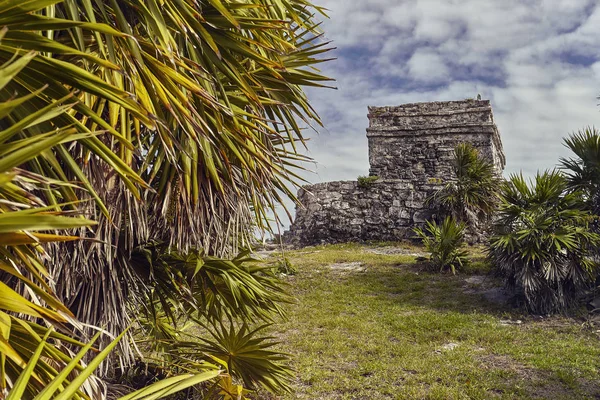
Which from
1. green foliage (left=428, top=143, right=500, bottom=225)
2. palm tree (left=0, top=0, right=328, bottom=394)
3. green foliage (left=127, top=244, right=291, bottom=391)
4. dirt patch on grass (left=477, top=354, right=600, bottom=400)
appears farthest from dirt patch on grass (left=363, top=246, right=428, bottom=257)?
palm tree (left=0, top=0, right=328, bottom=394)

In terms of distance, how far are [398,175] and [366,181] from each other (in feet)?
4.91

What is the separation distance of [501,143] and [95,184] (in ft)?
58.6

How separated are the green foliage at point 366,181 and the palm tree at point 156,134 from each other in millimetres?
A: 11730

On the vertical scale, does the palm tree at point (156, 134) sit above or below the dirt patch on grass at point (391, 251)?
above

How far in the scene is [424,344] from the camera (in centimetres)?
615

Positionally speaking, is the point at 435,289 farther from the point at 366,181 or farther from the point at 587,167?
the point at 366,181

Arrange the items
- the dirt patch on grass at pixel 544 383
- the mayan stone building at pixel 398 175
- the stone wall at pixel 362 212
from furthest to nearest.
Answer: the mayan stone building at pixel 398 175 → the stone wall at pixel 362 212 → the dirt patch on grass at pixel 544 383

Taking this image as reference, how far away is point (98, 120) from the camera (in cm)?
157

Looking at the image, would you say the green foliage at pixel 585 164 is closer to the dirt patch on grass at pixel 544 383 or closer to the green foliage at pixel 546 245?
the green foliage at pixel 546 245

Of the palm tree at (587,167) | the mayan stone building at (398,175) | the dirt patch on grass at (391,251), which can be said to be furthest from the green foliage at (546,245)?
the mayan stone building at (398,175)

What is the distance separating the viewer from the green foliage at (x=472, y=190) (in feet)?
41.6

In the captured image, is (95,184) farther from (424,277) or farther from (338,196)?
(338,196)

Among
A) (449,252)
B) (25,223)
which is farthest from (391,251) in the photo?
(25,223)

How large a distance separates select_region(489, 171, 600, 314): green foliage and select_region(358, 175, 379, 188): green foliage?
24.8 ft
